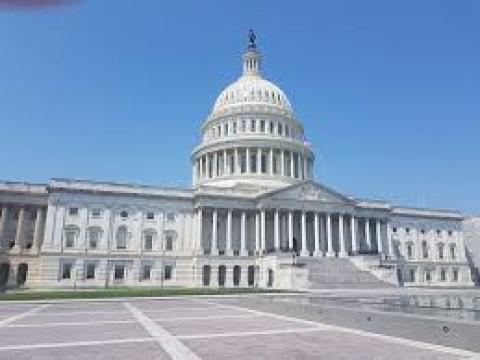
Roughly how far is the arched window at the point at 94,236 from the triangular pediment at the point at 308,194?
26204 millimetres

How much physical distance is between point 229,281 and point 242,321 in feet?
161

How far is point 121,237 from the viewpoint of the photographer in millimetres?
65500

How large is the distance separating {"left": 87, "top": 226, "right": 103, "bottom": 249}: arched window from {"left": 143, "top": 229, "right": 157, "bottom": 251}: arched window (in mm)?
6724

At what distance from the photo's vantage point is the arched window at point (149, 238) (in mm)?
66625

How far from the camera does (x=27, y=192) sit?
215ft

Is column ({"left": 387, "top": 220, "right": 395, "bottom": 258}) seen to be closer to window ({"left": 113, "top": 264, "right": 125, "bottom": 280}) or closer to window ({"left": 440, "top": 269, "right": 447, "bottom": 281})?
window ({"left": 440, "top": 269, "right": 447, "bottom": 281})

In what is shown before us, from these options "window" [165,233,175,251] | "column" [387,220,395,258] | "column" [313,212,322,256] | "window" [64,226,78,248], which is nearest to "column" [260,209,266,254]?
"column" [313,212,322,256]

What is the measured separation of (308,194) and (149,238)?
90.0ft

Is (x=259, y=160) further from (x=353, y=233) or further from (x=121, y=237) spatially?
(x=121, y=237)

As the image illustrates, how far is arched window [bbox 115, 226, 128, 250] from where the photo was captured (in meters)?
65.2

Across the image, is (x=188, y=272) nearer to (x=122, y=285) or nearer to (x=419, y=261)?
(x=122, y=285)

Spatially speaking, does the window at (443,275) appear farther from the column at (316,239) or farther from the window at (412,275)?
the column at (316,239)

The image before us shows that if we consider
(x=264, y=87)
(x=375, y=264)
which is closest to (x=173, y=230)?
(x=375, y=264)

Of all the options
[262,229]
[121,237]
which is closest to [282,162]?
[262,229]
